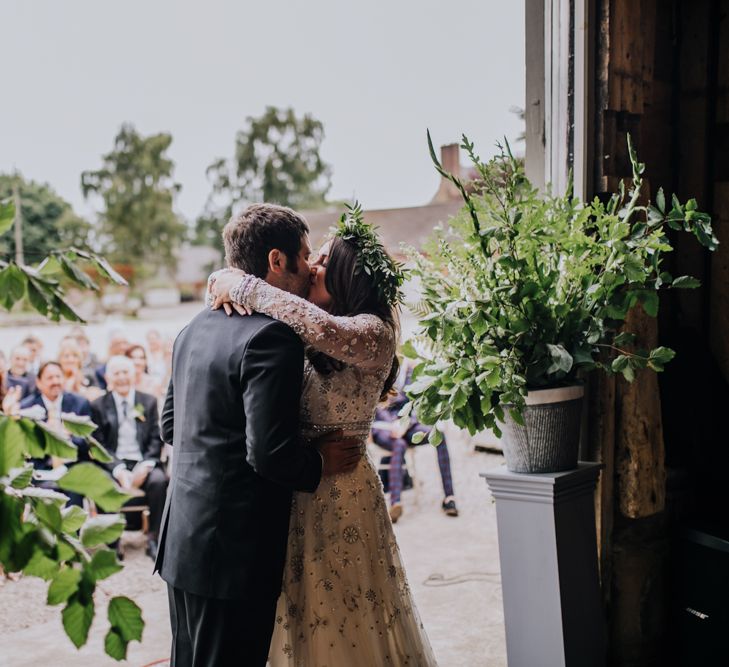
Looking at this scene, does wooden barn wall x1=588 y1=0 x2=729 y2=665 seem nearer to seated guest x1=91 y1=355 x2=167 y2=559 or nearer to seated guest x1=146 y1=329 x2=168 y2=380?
seated guest x1=91 y1=355 x2=167 y2=559

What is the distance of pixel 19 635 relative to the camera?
4055 mm

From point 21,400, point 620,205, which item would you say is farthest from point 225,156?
point 620,205

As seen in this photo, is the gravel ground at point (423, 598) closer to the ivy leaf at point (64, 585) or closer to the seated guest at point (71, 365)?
the seated guest at point (71, 365)

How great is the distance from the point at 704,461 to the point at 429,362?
1.36 metres

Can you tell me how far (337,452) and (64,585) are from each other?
1.53m

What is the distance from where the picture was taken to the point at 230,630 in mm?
1995

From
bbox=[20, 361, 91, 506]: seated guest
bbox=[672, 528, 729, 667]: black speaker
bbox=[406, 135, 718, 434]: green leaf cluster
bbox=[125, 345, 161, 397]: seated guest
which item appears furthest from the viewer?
bbox=[125, 345, 161, 397]: seated guest

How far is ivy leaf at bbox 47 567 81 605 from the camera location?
0.68m

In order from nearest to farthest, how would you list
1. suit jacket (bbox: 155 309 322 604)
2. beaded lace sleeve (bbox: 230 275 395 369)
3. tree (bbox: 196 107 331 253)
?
1. suit jacket (bbox: 155 309 322 604)
2. beaded lace sleeve (bbox: 230 275 395 369)
3. tree (bbox: 196 107 331 253)

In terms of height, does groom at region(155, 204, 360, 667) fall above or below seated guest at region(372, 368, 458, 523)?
above

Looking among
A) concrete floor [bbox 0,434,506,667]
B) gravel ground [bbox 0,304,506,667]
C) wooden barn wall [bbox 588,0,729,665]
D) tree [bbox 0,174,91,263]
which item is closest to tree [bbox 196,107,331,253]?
tree [bbox 0,174,91,263]

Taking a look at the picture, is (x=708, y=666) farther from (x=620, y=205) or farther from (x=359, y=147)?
(x=359, y=147)

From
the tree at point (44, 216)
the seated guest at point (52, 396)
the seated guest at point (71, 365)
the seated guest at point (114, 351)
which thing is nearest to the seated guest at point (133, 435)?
the seated guest at point (52, 396)

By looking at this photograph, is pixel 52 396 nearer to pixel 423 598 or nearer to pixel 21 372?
pixel 21 372
